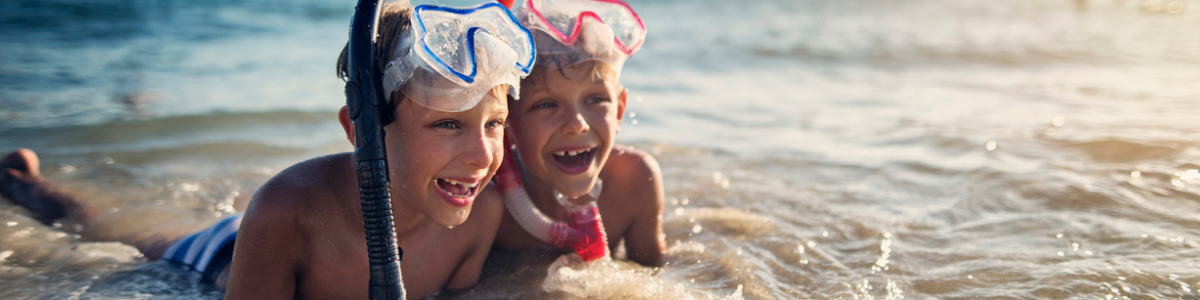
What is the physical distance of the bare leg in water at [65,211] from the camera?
3.75 m

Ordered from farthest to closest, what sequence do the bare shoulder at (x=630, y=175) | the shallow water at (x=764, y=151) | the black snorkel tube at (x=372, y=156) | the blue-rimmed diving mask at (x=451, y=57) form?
the bare shoulder at (x=630, y=175) < the shallow water at (x=764, y=151) < the blue-rimmed diving mask at (x=451, y=57) < the black snorkel tube at (x=372, y=156)

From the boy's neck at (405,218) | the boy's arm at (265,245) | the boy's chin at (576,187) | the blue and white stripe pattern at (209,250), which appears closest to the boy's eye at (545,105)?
the boy's chin at (576,187)

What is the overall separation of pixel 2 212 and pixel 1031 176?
5539mm

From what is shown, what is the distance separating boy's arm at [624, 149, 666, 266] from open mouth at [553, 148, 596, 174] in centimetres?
43

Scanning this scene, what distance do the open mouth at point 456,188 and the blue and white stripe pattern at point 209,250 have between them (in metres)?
1.15

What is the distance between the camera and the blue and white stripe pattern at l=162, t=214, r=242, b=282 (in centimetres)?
315

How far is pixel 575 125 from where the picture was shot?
286 cm

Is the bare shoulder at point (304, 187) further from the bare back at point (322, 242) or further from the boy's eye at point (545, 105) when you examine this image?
the boy's eye at point (545, 105)

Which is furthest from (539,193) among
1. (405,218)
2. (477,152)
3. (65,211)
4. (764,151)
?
(764,151)

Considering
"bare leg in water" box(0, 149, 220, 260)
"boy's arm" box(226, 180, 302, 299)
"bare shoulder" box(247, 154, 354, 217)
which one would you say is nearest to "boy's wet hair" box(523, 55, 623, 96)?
"bare shoulder" box(247, 154, 354, 217)

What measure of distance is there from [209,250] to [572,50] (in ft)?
5.42

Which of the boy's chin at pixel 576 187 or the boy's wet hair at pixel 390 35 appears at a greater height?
the boy's wet hair at pixel 390 35

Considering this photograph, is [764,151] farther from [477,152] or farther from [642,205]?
[477,152]

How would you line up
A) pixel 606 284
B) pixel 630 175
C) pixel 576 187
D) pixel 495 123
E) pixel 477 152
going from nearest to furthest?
pixel 477 152
pixel 495 123
pixel 576 187
pixel 606 284
pixel 630 175
